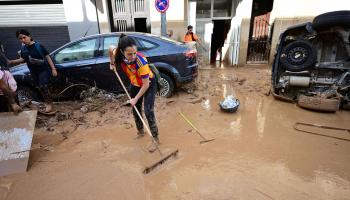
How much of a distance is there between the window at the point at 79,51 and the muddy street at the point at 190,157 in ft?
3.50

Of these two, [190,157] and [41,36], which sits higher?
[41,36]

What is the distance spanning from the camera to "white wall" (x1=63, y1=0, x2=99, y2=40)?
29.8ft

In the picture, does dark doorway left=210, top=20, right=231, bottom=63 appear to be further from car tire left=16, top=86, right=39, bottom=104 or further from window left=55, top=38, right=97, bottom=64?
car tire left=16, top=86, right=39, bottom=104

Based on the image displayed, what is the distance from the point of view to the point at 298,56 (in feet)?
15.8

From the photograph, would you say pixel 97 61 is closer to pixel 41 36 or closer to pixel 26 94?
pixel 26 94

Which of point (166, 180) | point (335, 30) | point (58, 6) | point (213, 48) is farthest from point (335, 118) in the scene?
point (58, 6)

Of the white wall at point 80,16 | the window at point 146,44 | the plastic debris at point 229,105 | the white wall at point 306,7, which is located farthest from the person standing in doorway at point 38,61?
the white wall at point 306,7

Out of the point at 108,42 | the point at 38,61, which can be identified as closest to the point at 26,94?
the point at 38,61

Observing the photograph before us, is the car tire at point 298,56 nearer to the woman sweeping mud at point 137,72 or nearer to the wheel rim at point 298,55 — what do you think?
the wheel rim at point 298,55

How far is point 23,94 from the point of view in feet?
17.1

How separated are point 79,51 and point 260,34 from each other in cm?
837

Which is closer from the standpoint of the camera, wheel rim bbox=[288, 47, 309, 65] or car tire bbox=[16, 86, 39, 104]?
wheel rim bbox=[288, 47, 309, 65]

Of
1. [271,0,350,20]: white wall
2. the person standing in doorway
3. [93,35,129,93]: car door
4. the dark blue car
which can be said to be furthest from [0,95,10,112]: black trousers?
[271,0,350,20]: white wall

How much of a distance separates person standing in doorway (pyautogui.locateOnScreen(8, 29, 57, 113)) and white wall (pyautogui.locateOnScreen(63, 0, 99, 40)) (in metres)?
5.32
